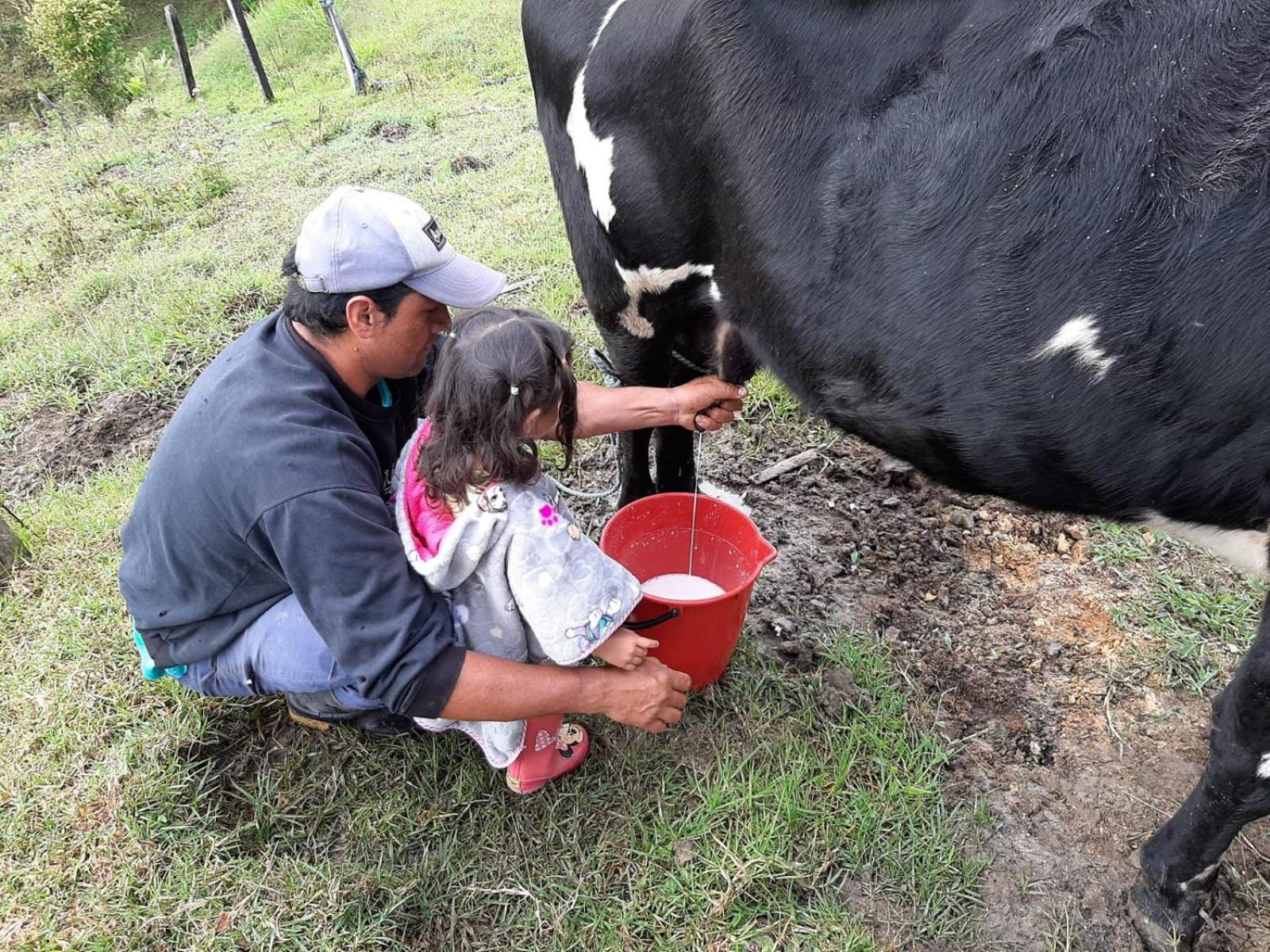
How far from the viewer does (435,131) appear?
7.74 metres

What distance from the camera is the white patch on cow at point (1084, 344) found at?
136 centimetres

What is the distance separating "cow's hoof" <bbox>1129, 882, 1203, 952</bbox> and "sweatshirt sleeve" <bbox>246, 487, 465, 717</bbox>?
4.89 feet

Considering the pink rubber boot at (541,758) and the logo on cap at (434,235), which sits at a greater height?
the logo on cap at (434,235)

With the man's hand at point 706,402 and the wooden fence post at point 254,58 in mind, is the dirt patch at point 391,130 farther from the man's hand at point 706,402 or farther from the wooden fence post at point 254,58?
the man's hand at point 706,402

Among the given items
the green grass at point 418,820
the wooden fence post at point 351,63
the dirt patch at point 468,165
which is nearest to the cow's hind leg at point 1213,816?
the green grass at point 418,820

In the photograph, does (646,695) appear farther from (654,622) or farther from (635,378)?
(635,378)

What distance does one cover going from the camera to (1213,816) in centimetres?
165

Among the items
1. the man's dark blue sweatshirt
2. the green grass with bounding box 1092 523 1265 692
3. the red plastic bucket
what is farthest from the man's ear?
the green grass with bounding box 1092 523 1265 692

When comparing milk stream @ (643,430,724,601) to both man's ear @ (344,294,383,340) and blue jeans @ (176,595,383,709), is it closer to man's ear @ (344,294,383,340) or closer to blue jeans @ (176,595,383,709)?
blue jeans @ (176,595,383,709)

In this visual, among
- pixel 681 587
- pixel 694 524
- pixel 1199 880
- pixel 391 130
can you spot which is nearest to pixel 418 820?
pixel 681 587

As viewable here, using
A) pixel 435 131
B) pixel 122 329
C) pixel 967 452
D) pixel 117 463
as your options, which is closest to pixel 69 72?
pixel 435 131

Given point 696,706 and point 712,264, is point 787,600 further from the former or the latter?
point 712,264

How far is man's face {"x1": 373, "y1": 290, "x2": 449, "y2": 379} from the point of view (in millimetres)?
1709

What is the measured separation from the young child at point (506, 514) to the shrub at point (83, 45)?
14.0 meters
